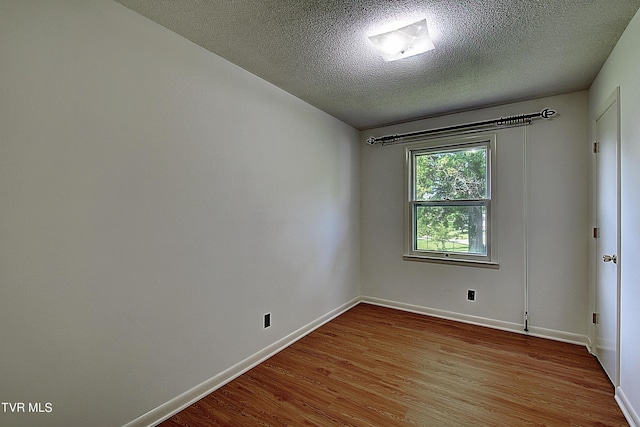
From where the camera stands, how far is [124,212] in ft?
5.58

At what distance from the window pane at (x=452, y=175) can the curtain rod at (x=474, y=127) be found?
0.24 metres

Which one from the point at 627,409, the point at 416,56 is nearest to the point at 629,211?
the point at 627,409

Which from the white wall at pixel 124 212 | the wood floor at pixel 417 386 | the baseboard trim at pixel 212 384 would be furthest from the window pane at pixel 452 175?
the baseboard trim at pixel 212 384

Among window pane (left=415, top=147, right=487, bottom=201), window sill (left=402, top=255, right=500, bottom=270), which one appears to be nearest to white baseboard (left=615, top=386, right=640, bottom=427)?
window sill (left=402, top=255, right=500, bottom=270)

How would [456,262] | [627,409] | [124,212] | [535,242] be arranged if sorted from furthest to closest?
1. [456,262]
2. [535,242]
3. [627,409]
4. [124,212]

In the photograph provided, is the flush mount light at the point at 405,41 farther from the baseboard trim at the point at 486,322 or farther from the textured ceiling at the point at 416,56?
the baseboard trim at the point at 486,322

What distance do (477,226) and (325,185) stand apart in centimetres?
184

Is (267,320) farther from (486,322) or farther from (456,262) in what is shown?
(486,322)

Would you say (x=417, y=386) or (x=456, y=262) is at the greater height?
(x=456, y=262)

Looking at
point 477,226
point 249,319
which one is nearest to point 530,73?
point 477,226

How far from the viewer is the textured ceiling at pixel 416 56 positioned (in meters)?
1.69

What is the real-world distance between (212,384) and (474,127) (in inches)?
142

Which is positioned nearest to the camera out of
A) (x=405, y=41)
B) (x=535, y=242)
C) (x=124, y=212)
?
(x=124, y=212)

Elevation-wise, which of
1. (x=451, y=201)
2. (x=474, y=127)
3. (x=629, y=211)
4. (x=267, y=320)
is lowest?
(x=267, y=320)
